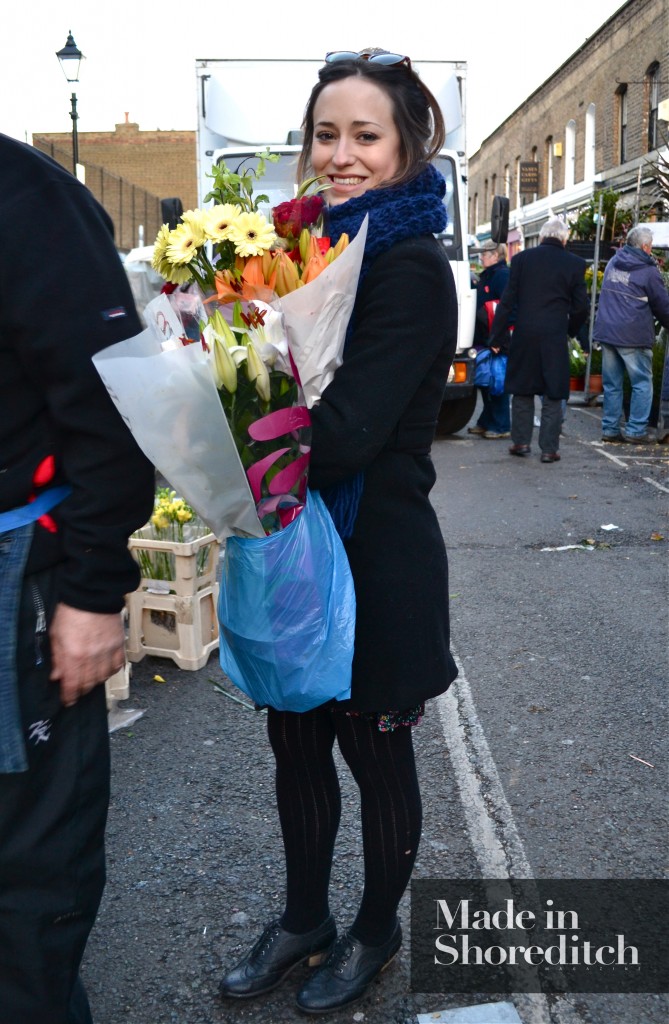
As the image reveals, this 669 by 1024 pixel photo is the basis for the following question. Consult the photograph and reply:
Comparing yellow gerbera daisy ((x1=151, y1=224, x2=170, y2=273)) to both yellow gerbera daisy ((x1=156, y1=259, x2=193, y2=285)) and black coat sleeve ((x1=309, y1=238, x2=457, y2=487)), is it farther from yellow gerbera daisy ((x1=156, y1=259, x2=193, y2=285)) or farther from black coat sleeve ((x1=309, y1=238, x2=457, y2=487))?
black coat sleeve ((x1=309, y1=238, x2=457, y2=487))

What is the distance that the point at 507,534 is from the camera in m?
6.82

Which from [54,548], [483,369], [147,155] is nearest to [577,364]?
[483,369]

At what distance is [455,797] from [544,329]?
6919 millimetres

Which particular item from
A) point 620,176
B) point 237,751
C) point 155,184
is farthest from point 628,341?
point 155,184

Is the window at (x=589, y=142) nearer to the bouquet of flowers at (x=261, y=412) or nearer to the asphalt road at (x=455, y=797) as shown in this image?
the asphalt road at (x=455, y=797)

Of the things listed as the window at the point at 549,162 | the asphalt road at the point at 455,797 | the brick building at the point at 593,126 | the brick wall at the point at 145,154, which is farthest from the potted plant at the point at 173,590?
the brick wall at the point at 145,154

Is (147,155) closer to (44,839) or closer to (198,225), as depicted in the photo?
(198,225)

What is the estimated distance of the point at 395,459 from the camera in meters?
2.06

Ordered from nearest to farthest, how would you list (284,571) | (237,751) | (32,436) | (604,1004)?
(32,436), (284,571), (604,1004), (237,751)

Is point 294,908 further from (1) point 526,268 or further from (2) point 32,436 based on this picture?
(1) point 526,268

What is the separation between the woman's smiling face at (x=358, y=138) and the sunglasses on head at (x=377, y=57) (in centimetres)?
6

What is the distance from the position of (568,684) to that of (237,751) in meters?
1.47

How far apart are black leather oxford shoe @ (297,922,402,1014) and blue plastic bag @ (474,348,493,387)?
880cm

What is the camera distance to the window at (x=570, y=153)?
3035 centimetres
